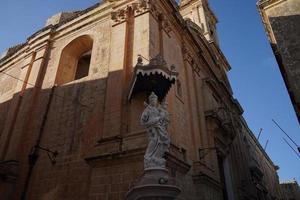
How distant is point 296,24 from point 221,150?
6824 mm

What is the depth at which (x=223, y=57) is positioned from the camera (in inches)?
863

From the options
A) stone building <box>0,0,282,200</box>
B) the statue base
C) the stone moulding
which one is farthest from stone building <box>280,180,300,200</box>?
the statue base

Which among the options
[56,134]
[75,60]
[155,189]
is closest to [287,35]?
[75,60]

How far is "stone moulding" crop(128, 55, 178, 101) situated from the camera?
7223 mm

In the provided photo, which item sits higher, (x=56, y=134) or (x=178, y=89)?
(x=178, y=89)

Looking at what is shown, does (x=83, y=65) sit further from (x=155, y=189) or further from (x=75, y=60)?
(x=155, y=189)

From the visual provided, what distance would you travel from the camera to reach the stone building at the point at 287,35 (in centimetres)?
1194

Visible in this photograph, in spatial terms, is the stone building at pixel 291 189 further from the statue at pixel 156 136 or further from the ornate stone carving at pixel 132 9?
the statue at pixel 156 136

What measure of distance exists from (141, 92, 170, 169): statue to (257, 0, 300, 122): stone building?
8.51m

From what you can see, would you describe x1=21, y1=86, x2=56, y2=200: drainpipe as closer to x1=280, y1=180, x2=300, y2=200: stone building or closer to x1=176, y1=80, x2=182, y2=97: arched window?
x1=176, y1=80, x2=182, y2=97: arched window

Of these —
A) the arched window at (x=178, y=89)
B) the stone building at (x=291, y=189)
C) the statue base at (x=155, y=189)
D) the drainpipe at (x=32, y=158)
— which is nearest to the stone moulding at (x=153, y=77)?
the arched window at (x=178, y=89)

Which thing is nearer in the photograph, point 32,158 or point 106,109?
point 106,109

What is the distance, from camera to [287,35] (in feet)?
41.1

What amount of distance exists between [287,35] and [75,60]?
9.90 meters
